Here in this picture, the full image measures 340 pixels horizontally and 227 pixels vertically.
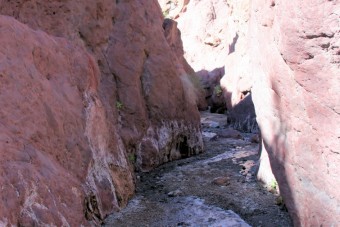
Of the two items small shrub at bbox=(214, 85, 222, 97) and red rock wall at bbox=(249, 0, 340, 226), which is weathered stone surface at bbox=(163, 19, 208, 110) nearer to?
small shrub at bbox=(214, 85, 222, 97)

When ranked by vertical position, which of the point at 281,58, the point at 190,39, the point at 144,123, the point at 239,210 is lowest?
the point at 239,210

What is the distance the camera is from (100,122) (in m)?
6.51

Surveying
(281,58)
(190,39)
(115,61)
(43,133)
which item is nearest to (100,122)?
(43,133)

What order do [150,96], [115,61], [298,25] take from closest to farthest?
[298,25] < [115,61] < [150,96]

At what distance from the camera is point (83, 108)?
240 inches

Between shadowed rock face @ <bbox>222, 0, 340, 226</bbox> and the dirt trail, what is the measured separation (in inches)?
23.1

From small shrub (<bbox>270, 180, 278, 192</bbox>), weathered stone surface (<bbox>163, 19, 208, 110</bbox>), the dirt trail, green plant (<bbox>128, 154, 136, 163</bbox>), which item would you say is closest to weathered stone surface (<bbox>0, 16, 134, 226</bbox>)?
the dirt trail

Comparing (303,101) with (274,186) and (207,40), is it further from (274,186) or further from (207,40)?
(207,40)

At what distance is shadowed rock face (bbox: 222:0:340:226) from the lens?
4074 millimetres

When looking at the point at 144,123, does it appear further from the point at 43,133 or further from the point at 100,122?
the point at 43,133

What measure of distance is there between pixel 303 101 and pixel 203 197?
8.83ft

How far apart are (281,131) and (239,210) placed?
1.27 meters

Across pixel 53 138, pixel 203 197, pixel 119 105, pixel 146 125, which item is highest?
pixel 119 105

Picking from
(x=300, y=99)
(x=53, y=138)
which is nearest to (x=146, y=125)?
(x=53, y=138)
